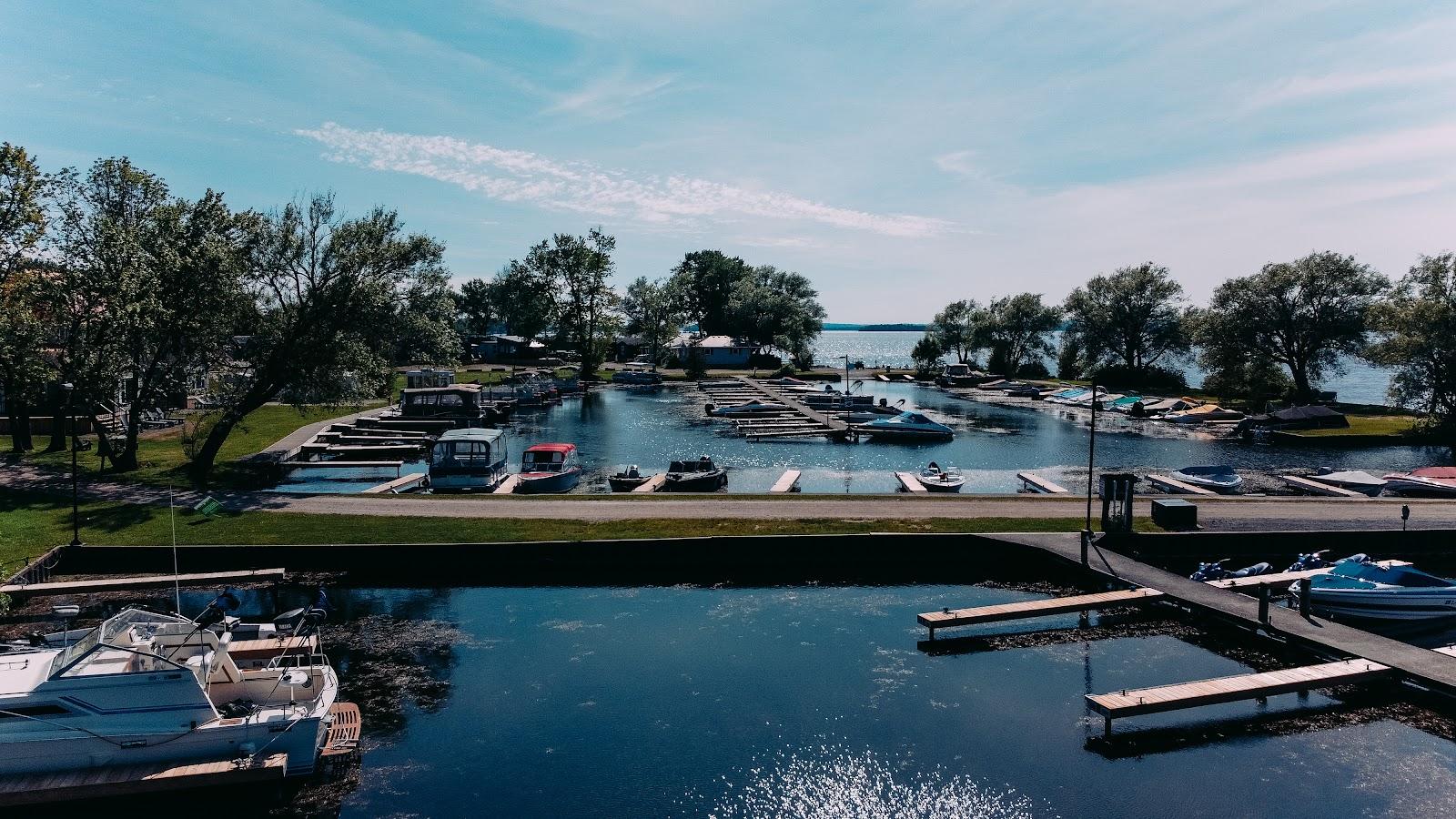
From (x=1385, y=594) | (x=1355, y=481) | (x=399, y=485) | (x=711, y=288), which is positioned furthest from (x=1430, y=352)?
(x=711, y=288)

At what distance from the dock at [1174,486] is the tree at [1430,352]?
29.0 metres

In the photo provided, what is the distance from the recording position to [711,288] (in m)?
152

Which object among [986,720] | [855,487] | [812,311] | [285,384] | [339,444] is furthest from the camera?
[812,311]

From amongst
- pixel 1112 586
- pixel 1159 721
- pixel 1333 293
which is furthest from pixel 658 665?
pixel 1333 293

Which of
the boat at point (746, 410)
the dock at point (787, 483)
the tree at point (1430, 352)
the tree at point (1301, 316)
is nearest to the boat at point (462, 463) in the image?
the dock at point (787, 483)

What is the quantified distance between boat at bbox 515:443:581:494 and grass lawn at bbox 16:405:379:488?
12.3 m

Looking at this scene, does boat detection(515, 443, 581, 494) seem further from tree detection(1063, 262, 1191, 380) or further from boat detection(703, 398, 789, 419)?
tree detection(1063, 262, 1191, 380)

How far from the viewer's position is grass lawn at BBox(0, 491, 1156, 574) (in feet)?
99.8

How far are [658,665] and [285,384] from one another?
95.1ft

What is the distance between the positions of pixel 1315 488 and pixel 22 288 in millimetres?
63167

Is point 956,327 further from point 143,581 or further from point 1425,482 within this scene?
point 143,581

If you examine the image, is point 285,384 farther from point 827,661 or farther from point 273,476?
point 827,661

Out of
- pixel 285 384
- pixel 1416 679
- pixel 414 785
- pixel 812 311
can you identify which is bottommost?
pixel 414 785

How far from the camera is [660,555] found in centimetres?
3055
